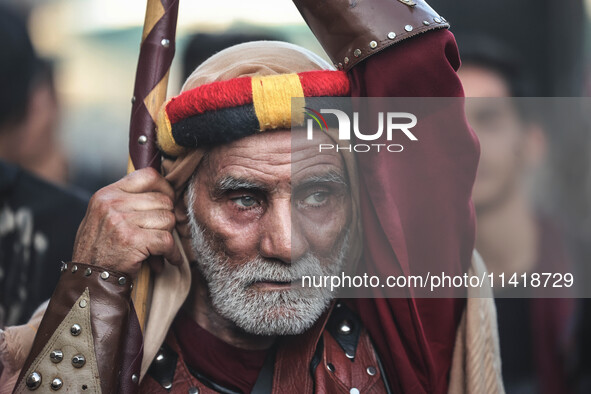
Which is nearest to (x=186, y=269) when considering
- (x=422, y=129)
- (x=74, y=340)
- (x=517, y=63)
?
(x=74, y=340)

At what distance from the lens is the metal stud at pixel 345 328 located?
2.15m

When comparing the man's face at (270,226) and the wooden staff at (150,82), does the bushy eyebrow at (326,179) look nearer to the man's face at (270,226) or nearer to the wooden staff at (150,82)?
the man's face at (270,226)

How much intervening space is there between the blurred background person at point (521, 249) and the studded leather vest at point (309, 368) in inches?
68.7

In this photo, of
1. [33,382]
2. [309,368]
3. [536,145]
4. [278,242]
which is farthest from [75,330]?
[536,145]

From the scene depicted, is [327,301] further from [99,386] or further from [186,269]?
[99,386]

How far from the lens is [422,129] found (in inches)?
76.5

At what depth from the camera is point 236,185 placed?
6.65 feet

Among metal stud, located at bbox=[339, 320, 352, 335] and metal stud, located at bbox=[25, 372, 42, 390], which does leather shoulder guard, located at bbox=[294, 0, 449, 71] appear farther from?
metal stud, located at bbox=[25, 372, 42, 390]

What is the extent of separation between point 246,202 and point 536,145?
2.31 m

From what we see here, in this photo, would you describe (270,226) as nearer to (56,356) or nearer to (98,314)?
(98,314)

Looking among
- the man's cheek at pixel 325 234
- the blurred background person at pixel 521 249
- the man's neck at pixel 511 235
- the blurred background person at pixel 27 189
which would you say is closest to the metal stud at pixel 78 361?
the man's cheek at pixel 325 234

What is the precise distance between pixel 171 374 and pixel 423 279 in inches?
36.0

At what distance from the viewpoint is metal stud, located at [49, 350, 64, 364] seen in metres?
1.76

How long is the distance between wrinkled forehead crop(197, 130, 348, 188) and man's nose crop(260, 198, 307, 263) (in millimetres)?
98
